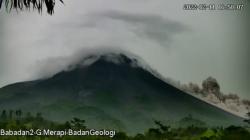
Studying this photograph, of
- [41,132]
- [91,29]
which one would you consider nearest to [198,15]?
[91,29]

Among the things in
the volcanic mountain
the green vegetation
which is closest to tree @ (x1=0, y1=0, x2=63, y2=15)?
the volcanic mountain

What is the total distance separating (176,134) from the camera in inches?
159

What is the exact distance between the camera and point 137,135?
3969 millimetres

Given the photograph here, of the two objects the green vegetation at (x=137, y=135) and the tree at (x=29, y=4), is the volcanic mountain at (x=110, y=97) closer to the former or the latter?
the green vegetation at (x=137, y=135)

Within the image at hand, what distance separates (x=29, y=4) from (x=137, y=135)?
1.31m

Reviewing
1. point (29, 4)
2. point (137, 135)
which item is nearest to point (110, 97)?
point (137, 135)

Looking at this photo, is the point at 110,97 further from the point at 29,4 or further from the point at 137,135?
the point at 29,4

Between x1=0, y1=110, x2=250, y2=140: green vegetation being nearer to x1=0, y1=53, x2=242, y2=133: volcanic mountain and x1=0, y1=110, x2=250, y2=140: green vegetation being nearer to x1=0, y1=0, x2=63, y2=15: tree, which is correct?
x1=0, y1=53, x2=242, y2=133: volcanic mountain

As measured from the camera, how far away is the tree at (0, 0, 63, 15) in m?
3.93

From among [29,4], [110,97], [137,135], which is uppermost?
[29,4]

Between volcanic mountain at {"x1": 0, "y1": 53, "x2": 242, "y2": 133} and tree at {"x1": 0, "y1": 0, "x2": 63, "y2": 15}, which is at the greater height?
tree at {"x1": 0, "y1": 0, "x2": 63, "y2": 15}

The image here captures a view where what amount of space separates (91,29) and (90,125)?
2.46ft

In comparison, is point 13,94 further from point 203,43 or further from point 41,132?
point 203,43

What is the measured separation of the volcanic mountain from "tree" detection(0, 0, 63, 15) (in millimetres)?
489
